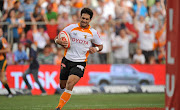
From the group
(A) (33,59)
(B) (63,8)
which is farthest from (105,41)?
(A) (33,59)

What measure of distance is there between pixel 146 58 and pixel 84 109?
313 inches

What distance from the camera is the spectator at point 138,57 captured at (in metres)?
18.0

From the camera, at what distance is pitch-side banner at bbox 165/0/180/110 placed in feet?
20.7

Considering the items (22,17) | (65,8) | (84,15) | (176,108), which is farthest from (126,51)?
(176,108)

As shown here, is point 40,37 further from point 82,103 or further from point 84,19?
point 84,19

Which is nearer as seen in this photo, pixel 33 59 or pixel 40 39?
pixel 33 59

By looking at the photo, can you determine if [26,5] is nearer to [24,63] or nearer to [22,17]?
[22,17]

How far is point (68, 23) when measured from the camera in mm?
17703

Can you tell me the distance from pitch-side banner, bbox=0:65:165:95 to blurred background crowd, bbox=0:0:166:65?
381 millimetres

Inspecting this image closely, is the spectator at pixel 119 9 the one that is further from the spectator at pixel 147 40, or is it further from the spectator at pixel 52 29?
the spectator at pixel 52 29

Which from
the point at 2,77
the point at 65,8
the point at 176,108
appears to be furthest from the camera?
the point at 65,8

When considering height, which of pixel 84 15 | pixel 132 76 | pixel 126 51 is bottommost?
pixel 132 76

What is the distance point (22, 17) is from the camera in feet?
58.4

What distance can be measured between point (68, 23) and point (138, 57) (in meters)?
3.80
